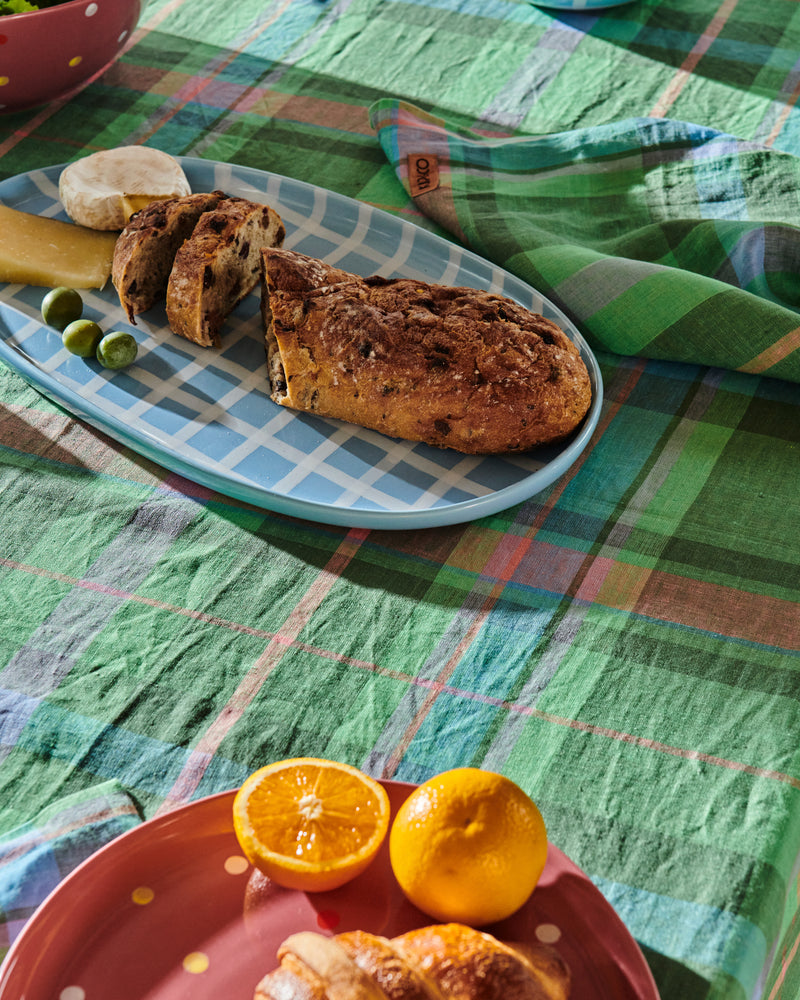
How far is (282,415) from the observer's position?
1459mm

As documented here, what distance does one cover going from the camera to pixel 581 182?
6.34 ft

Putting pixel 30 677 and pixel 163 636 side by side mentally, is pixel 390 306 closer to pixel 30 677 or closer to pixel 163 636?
pixel 163 636

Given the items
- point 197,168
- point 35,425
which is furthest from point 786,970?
point 197,168

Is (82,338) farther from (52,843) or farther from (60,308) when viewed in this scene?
(52,843)

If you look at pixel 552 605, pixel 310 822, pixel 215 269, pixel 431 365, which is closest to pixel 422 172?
pixel 215 269

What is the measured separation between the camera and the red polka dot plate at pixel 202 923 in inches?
31.6

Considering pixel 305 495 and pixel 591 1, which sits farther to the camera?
pixel 591 1

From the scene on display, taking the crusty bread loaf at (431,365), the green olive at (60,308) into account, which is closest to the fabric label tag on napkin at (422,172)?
the crusty bread loaf at (431,365)

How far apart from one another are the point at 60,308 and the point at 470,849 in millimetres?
1184

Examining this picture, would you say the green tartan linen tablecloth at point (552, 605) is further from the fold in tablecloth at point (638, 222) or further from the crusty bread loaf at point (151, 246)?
the crusty bread loaf at point (151, 246)

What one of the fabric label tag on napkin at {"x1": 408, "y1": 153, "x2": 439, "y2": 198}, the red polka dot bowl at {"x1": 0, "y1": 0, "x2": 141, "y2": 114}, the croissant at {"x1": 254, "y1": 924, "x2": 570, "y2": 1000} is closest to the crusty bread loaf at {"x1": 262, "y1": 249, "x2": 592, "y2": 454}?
the fabric label tag on napkin at {"x1": 408, "y1": 153, "x2": 439, "y2": 198}

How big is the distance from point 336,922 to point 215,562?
55 centimetres

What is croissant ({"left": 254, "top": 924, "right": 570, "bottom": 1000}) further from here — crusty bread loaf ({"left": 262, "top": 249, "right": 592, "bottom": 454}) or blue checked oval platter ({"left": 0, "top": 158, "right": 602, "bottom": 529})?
crusty bread loaf ({"left": 262, "top": 249, "right": 592, "bottom": 454})

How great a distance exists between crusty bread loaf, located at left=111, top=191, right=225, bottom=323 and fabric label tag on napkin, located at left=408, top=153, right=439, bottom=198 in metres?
0.41
